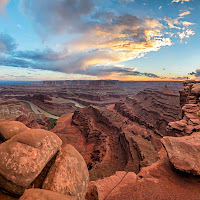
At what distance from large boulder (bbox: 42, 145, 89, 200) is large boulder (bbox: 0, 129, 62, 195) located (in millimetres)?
639

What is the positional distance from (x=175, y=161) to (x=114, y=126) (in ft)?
80.4

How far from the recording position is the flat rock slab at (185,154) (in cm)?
525

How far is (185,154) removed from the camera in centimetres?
573

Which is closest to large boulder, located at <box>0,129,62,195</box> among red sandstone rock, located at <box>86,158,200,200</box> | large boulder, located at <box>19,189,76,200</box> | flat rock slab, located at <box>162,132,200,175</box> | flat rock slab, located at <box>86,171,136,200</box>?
large boulder, located at <box>19,189,76,200</box>

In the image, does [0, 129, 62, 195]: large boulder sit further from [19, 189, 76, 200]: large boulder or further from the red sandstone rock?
the red sandstone rock

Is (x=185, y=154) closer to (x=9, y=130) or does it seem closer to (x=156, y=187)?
(x=156, y=187)

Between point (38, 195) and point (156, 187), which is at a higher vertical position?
point (38, 195)

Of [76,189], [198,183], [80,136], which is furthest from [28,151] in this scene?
[80,136]

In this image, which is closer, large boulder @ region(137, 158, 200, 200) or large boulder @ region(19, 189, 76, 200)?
large boulder @ region(19, 189, 76, 200)

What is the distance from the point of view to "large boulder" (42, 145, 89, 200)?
3732 millimetres

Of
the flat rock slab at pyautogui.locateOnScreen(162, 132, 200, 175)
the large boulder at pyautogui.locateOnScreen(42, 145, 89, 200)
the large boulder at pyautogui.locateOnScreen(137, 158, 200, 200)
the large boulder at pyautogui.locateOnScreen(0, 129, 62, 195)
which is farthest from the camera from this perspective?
the flat rock slab at pyautogui.locateOnScreen(162, 132, 200, 175)

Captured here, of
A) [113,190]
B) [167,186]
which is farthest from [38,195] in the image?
[167,186]

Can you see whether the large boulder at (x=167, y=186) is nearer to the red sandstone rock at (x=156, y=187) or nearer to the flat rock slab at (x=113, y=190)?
the red sandstone rock at (x=156, y=187)

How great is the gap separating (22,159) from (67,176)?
1.72m
